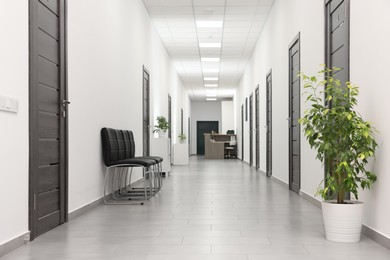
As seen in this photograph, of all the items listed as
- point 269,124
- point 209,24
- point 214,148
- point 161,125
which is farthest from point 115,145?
point 214,148

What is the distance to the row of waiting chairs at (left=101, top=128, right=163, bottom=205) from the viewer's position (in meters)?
5.54

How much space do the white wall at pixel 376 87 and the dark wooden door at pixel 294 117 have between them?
261 centimetres

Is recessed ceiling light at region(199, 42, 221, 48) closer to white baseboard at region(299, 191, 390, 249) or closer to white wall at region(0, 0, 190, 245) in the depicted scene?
white wall at region(0, 0, 190, 245)

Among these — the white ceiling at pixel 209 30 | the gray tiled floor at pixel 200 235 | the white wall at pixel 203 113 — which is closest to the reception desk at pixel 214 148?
the white ceiling at pixel 209 30

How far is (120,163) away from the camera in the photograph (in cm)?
550

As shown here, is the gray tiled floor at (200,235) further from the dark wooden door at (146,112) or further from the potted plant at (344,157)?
the dark wooden door at (146,112)

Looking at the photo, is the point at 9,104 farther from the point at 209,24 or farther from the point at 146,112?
the point at 209,24

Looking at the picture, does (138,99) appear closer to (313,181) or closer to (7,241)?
(313,181)

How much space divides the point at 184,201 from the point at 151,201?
1.39ft

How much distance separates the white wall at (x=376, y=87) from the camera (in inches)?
124

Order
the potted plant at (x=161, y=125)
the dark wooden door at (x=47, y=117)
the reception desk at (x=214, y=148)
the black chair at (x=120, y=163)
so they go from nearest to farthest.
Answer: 1. the dark wooden door at (x=47, y=117)
2. the black chair at (x=120, y=163)
3. the potted plant at (x=161, y=125)
4. the reception desk at (x=214, y=148)

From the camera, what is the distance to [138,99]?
8125 millimetres

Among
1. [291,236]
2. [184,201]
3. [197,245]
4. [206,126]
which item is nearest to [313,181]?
[184,201]

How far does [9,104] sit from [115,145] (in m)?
2.80
